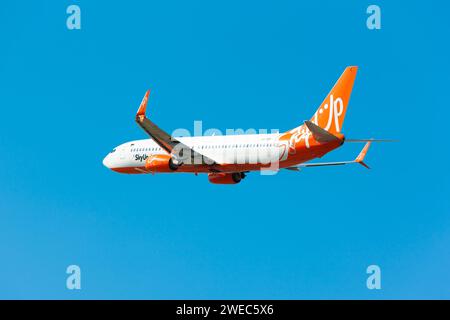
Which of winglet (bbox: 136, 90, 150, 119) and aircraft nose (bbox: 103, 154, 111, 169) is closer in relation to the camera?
winglet (bbox: 136, 90, 150, 119)

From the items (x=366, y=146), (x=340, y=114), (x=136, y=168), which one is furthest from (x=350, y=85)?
(x=136, y=168)

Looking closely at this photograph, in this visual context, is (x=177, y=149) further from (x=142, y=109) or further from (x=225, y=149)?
(x=142, y=109)

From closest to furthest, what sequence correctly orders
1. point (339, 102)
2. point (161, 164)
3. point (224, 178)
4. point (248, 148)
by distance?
point (339, 102) < point (248, 148) < point (161, 164) < point (224, 178)

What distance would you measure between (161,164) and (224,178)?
6.19 m

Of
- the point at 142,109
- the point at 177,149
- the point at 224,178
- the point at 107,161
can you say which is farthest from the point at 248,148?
the point at 107,161

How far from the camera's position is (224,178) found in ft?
273

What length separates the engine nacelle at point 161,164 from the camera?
261 feet

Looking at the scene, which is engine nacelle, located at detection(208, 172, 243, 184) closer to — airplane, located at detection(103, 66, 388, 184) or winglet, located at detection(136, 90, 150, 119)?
airplane, located at detection(103, 66, 388, 184)

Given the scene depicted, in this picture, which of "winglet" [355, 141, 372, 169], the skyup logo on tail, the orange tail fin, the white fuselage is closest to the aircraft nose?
the white fuselage

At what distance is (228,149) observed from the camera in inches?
3078

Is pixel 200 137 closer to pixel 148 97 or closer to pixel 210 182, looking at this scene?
pixel 210 182

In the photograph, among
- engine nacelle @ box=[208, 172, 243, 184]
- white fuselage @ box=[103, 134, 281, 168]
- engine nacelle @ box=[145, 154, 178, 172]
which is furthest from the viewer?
engine nacelle @ box=[208, 172, 243, 184]

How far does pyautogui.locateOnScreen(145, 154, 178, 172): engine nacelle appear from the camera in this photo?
79.5m

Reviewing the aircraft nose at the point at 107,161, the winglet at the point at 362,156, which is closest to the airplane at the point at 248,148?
the winglet at the point at 362,156
